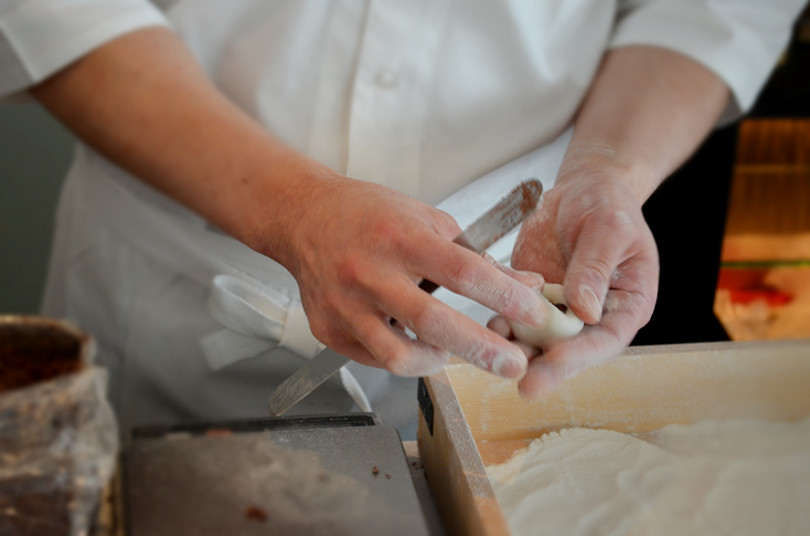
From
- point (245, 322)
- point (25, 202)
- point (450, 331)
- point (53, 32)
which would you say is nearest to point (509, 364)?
point (450, 331)

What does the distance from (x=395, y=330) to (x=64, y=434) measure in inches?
8.8

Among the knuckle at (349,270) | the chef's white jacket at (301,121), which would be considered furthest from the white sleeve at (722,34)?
the knuckle at (349,270)

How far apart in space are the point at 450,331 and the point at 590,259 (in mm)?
129

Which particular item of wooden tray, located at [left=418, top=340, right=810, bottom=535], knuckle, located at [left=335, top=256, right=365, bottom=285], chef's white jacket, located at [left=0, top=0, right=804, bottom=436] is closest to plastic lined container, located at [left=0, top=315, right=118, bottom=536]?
chef's white jacket, located at [left=0, top=0, right=804, bottom=436]

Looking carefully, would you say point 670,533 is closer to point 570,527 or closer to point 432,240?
point 570,527

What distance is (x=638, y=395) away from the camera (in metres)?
0.57

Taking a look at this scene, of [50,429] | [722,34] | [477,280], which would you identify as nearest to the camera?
[50,429]

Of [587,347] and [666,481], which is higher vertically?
[587,347]

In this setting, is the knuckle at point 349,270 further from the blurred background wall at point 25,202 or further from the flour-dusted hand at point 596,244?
the blurred background wall at point 25,202

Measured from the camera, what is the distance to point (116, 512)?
31cm

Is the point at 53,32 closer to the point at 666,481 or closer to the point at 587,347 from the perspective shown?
the point at 587,347

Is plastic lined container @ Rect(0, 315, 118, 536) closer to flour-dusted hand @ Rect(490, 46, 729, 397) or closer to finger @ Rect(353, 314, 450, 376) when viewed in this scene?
finger @ Rect(353, 314, 450, 376)

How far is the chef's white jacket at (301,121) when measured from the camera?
0.41 m

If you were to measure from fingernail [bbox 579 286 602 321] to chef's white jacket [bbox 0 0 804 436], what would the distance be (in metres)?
0.06
